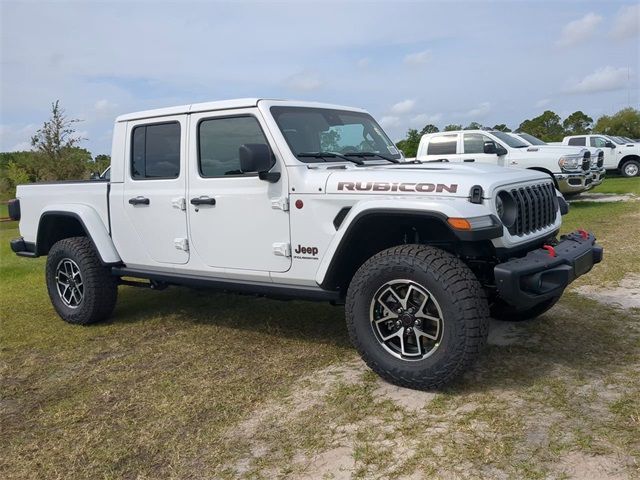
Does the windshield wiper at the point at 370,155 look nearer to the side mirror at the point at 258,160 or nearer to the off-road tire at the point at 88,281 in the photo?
the side mirror at the point at 258,160

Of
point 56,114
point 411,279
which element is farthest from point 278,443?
point 56,114

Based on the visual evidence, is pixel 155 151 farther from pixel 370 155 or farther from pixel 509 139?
pixel 509 139

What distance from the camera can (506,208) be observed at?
12.0 ft

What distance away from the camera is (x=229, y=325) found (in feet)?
17.5

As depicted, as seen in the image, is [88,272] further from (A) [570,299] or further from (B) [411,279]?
(A) [570,299]

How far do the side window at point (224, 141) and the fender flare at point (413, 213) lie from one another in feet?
3.33

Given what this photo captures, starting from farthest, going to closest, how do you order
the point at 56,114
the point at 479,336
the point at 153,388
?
the point at 56,114
the point at 153,388
the point at 479,336

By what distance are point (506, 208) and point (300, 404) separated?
5.79ft

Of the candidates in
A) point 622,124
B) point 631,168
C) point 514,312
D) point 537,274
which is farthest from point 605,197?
point 622,124

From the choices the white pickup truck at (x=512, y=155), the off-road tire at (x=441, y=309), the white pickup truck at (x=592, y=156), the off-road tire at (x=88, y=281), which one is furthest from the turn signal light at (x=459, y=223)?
the white pickup truck at (x=592, y=156)

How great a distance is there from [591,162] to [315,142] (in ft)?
36.5

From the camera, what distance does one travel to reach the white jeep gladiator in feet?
11.2

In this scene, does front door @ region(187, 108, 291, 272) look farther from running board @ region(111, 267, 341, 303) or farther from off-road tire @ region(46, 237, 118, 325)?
off-road tire @ region(46, 237, 118, 325)

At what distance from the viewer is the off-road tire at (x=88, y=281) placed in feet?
17.5
